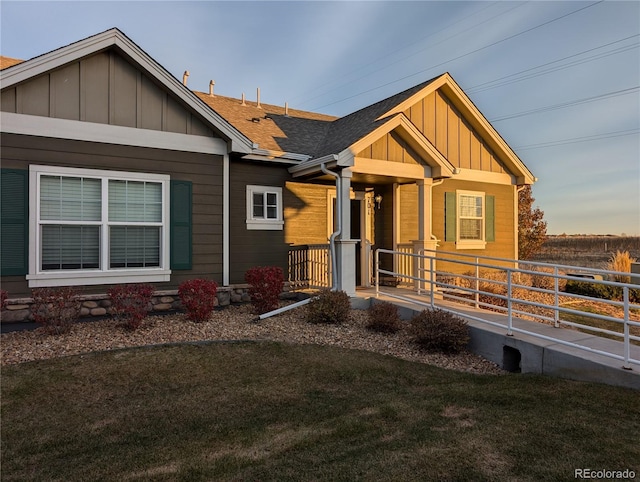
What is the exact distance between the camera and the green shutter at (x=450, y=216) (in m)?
11.8

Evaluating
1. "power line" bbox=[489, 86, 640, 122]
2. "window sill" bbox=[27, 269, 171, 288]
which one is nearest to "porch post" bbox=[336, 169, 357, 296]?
"window sill" bbox=[27, 269, 171, 288]

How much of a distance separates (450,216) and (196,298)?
25.0 feet

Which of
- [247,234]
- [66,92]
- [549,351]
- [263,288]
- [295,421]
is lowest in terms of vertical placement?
[295,421]

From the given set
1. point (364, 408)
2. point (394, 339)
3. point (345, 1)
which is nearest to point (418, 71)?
point (345, 1)

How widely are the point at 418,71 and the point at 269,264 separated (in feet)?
69.2

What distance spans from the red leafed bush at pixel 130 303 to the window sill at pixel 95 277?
592 mm

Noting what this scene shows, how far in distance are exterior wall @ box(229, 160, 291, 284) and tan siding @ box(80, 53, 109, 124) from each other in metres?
2.61

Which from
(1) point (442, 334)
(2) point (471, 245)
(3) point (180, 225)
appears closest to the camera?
(1) point (442, 334)

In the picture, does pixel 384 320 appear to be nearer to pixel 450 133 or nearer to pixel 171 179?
pixel 171 179

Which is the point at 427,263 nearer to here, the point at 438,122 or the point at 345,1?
the point at 438,122

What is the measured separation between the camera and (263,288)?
7746mm

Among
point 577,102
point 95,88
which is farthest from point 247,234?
point 577,102

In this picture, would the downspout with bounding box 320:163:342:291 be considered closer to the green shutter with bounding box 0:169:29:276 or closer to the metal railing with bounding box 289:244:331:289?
the metal railing with bounding box 289:244:331:289

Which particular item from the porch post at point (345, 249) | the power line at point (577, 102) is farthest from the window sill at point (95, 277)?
the power line at point (577, 102)
